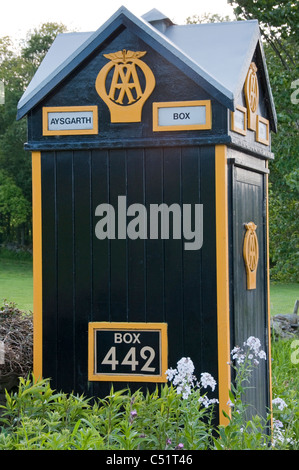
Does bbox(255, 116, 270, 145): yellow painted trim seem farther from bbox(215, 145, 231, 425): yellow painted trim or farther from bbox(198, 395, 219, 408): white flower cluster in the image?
bbox(198, 395, 219, 408): white flower cluster

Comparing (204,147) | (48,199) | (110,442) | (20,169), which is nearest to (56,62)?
(48,199)

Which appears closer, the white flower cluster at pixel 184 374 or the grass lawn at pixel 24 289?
Result: the white flower cluster at pixel 184 374

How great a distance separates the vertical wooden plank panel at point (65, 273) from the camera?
4809 mm

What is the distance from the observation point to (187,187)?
4637 mm

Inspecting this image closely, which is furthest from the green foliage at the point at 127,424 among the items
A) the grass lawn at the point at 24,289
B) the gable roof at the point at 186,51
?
the grass lawn at the point at 24,289

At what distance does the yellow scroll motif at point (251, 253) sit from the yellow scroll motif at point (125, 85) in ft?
4.02

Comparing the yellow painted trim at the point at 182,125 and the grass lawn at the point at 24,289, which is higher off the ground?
the yellow painted trim at the point at 182,125

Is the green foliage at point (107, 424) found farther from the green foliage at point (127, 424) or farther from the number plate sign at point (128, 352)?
the number plate sign at point (128, 352)

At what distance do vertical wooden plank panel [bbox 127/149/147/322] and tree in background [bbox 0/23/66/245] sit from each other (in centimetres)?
2599

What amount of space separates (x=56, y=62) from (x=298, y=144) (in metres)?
5.55

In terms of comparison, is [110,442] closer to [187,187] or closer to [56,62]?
[187,187]

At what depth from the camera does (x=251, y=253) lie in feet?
17.2

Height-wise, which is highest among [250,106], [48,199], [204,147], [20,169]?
[20,169]

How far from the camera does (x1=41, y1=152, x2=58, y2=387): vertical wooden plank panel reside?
4846 mm
